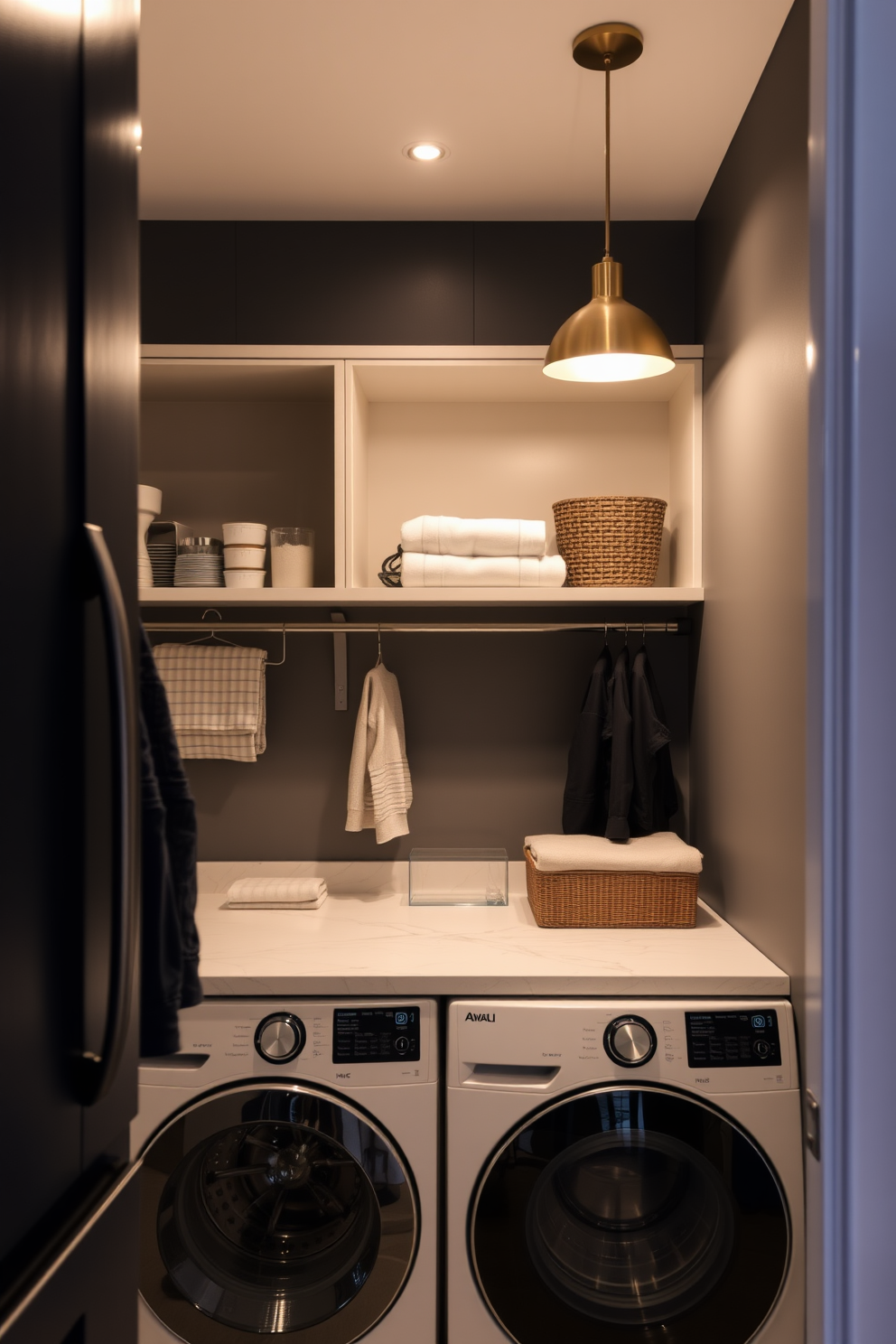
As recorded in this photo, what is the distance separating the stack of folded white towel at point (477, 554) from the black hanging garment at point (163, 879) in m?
1.45

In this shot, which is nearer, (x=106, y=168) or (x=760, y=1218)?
(x=106, y=168)

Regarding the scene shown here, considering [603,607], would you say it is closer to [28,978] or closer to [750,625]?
[750,625]

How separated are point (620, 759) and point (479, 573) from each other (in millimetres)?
550

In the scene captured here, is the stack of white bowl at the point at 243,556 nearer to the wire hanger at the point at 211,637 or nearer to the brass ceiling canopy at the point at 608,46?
the wire hanger at the point at 211,637

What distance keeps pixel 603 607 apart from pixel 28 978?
206 centimetres

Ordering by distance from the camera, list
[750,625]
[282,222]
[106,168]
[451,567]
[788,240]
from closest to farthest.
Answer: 1. [106,168]
2. [788,240]
3. [750,625]
4. [451,567]
5. [282,222]

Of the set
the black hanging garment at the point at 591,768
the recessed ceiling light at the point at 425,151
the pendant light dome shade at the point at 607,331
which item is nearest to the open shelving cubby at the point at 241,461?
the recessed ceiling light at the point at 425,151

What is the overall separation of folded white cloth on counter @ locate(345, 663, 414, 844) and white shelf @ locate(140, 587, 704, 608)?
25cm

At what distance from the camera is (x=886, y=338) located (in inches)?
29.4

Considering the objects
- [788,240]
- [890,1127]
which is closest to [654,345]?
[788,240]

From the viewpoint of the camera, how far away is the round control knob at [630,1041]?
5.70 ft

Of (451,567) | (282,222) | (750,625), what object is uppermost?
(282,222)

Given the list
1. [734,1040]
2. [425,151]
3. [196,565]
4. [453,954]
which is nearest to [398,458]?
[196,565]

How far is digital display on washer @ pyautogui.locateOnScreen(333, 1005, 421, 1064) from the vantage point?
176 cm
